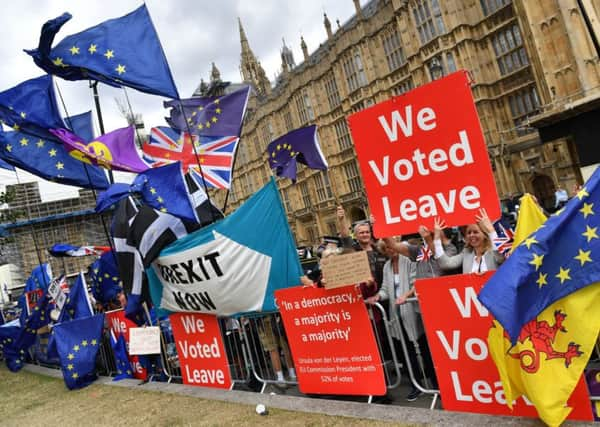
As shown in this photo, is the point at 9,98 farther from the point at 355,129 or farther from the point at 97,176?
the point at 355,129

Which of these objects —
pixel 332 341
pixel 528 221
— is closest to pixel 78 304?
pixel 332 341

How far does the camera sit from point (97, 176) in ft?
29.8

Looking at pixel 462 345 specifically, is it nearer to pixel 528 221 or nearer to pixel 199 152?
pixel 528 221

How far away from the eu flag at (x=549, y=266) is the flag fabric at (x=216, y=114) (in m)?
5.45

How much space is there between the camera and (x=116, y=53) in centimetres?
648

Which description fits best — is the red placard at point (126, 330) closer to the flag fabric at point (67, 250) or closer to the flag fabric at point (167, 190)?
the flag fabric at point (167, 190)

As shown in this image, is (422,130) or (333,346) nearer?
(422,130)

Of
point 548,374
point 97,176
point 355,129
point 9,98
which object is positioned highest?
point 9,98

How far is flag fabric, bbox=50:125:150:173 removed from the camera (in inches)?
284

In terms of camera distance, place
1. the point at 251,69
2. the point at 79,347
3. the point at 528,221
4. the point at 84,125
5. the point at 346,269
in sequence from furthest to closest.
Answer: the point at 251,69 < the point at 84,125 < the point at 79,347 < the point at 346,269 < the point at 528,221

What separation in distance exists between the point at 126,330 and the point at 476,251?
238 inches

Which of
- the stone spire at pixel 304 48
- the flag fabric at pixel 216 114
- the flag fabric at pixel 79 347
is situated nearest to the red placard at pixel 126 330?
the flag fabric at pixel 79 347

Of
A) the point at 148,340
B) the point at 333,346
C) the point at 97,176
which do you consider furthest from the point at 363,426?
the point at 97,176

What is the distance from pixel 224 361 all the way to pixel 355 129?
357 centimetres
